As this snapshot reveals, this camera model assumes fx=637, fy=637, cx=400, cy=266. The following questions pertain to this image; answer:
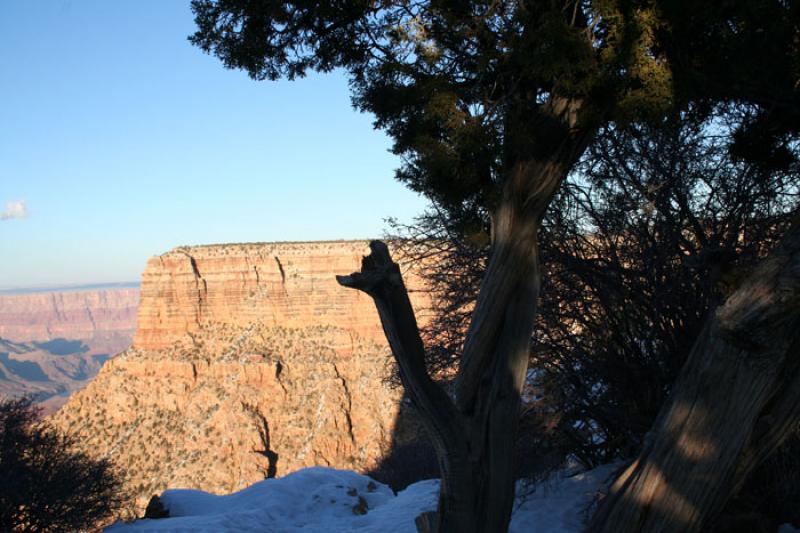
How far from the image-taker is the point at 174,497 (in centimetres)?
1503

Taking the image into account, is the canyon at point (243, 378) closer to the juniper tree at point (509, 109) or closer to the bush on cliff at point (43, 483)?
the bush on cliff at point (43, 483)

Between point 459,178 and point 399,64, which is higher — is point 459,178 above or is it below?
below

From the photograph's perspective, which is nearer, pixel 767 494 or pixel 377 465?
pixel 767 494

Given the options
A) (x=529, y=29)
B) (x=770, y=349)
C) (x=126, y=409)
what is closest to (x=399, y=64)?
(x=529, y=29)

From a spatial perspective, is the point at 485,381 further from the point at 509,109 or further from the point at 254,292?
the point at 254,292

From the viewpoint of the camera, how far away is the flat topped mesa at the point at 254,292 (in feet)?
176

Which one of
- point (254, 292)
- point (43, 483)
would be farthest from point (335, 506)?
point (254, 292)

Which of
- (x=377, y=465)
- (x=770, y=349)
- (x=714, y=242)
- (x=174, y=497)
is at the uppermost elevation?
(x=714, y=242)

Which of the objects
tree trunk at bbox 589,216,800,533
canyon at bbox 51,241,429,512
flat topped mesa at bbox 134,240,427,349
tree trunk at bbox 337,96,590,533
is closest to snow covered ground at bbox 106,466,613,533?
tree trunk at bbox 337,96,590,533

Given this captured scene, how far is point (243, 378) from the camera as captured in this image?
48094mm

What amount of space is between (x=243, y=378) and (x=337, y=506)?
35.7 m

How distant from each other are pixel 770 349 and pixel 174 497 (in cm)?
1444

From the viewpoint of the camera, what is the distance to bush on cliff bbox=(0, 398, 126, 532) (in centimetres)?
1480

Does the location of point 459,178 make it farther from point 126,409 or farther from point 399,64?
point 126,409
